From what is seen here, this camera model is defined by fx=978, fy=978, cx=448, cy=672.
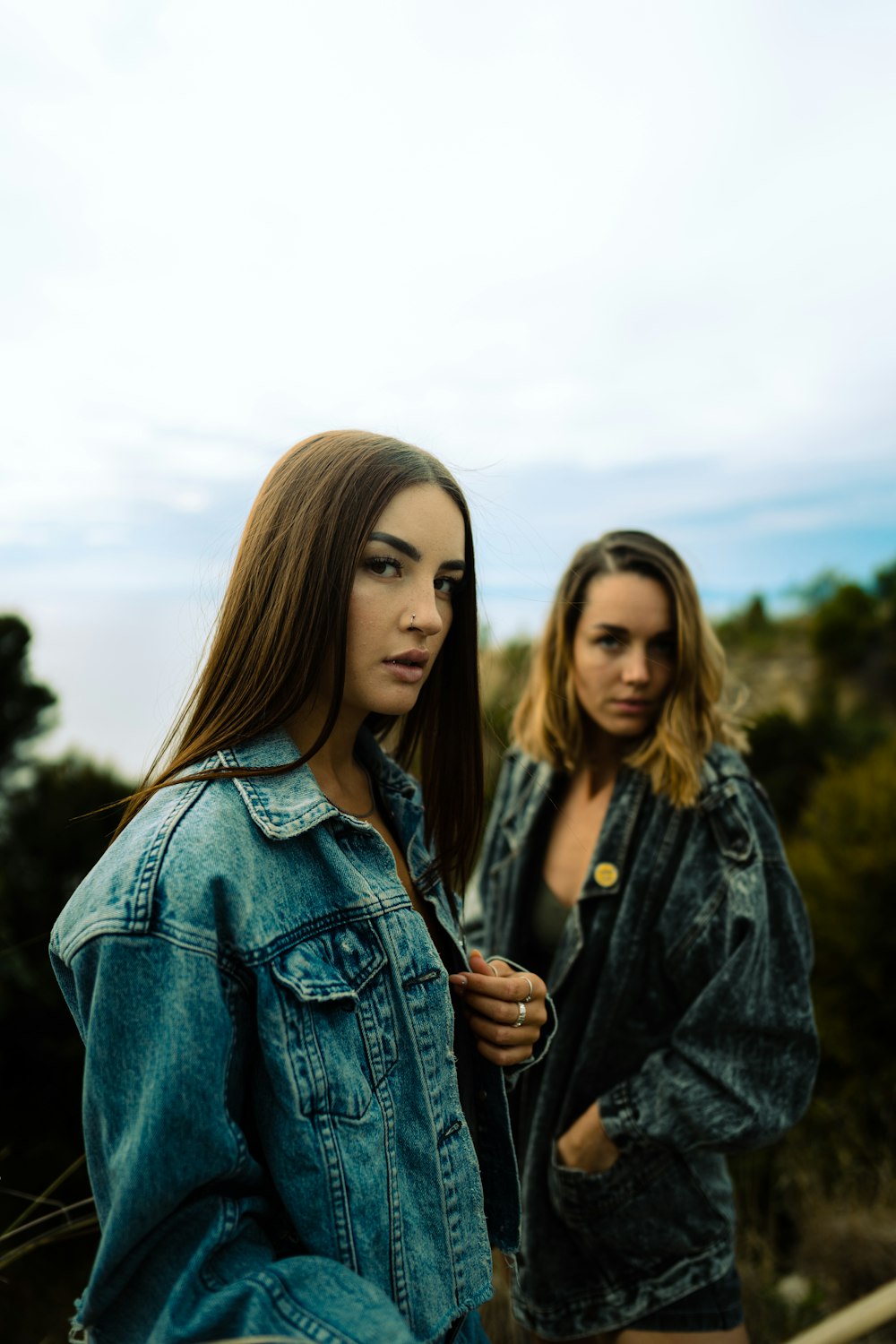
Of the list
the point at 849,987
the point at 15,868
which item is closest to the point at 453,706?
the point at 15,868

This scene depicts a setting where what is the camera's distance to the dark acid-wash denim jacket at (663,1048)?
2.13 metres

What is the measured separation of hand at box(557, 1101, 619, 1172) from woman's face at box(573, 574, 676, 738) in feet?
3.02

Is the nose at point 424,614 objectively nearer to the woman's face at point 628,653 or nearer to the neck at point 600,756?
the woman's face at point 628,653

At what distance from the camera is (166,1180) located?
3.51 ft

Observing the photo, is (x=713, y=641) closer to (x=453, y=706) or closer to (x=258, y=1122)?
(x=453, y=706)

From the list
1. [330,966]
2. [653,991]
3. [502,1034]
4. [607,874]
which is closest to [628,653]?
[607,874]

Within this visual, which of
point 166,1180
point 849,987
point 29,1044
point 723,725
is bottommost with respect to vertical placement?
point 849,987

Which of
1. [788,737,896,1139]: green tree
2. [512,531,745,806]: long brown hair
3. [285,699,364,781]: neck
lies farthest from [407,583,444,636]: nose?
[788,737,896,1139]: green tree

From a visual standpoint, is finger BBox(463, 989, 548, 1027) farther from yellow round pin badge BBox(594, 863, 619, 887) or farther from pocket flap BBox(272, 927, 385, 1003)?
yellow round pin badge BBox(594, 863, 619, 887)

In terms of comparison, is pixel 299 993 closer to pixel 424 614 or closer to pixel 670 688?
pixel 424 614

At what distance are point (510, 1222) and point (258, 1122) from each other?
699 mm

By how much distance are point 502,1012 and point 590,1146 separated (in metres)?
0.86

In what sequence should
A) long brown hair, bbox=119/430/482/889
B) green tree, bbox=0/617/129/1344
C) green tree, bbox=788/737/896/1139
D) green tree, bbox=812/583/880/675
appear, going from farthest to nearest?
green tree, bbox=812/583/880/675 < green tree, bbox=788/737/896/1139 < green tree, bbox=0/617/129/1344 < long brown hair, bbox=119/430/482/889

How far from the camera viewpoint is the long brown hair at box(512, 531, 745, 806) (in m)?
2.38
